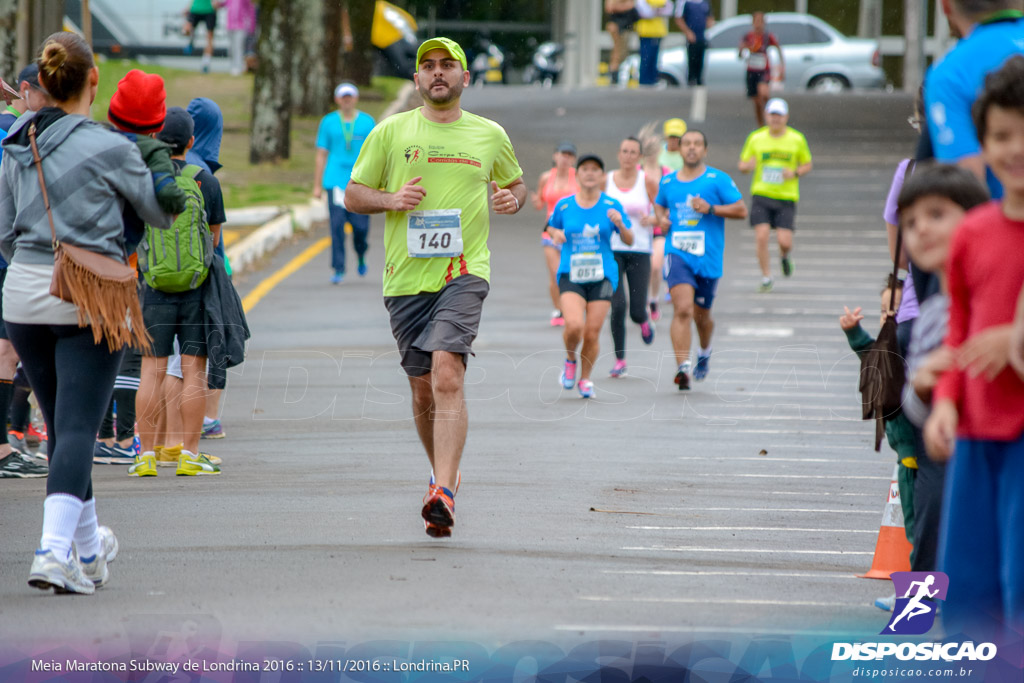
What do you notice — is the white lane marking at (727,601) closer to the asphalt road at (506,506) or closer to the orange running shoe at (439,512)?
the asphalt road at (506,506)

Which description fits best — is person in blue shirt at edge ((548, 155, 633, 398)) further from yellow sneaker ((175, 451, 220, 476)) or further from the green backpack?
the green backpack

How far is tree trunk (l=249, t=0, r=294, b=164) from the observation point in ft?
82.2

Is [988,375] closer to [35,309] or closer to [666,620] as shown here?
[666,620]

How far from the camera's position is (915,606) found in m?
4.54

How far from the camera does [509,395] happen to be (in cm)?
1105

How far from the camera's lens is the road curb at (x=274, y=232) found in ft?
57.1

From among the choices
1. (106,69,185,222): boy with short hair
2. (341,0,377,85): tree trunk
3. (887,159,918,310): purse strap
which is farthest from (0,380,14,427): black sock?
(341,0,377,85): tree trunk

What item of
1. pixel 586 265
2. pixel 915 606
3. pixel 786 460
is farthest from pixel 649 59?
pixel 915 606

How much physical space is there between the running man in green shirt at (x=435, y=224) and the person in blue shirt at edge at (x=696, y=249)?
16.9ft

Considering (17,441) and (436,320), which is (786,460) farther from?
(17,441)

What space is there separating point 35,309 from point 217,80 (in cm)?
2985

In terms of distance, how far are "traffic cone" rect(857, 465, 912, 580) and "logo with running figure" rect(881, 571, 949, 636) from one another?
2.63ft

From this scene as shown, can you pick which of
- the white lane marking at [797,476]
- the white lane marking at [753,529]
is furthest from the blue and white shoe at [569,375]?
the white lane marking at [753,529]

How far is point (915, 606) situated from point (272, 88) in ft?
71.8
